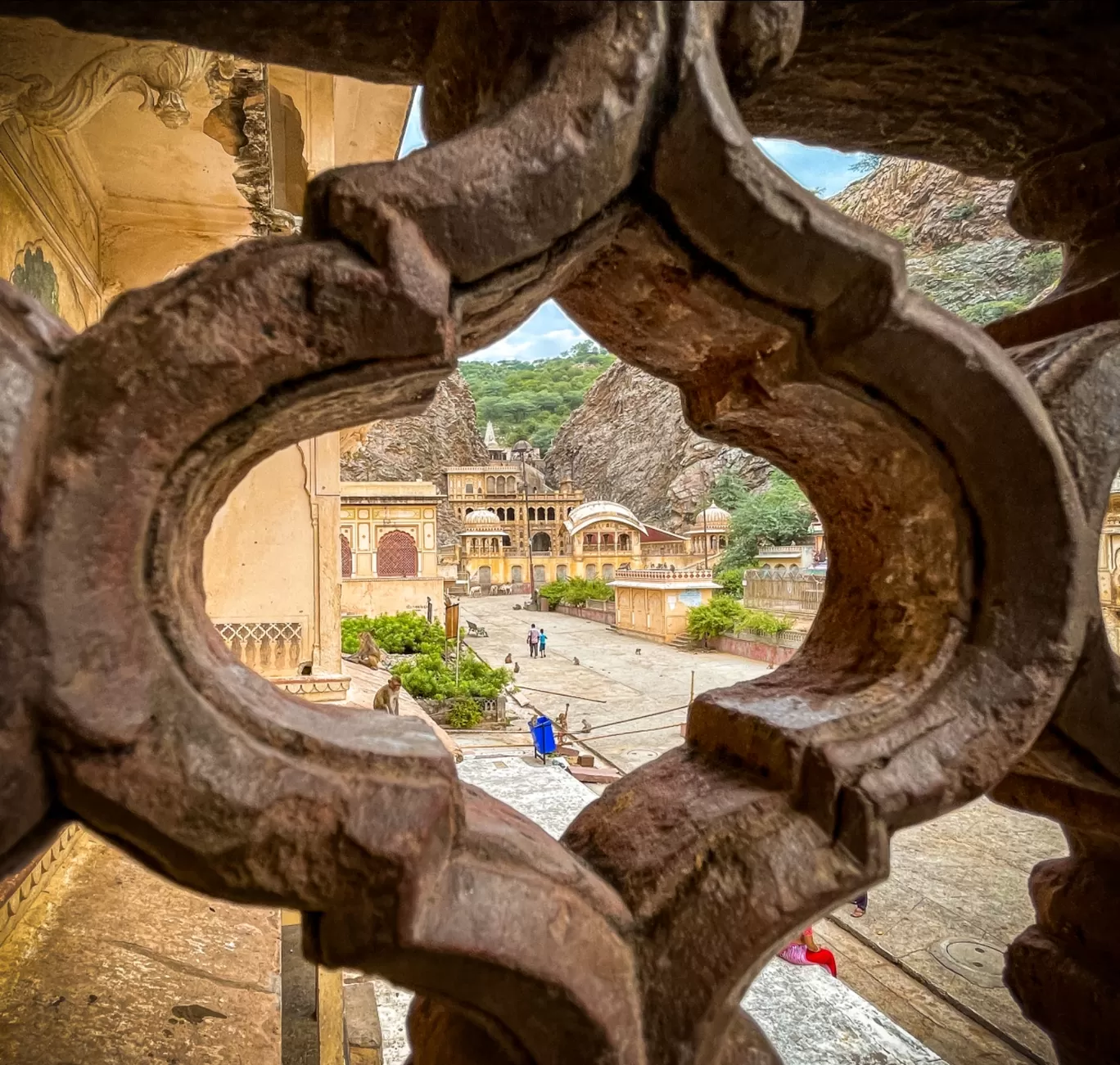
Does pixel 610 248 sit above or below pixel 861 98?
below

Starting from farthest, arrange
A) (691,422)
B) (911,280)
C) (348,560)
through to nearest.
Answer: (911,280) → (348,560) → (691,422)

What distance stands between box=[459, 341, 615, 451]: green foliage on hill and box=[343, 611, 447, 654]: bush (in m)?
34.7

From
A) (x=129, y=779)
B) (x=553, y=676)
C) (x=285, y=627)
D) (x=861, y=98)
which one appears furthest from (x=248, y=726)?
(x=553, y=676)

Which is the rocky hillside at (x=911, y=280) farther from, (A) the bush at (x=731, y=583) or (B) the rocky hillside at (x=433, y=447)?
(B) the rocky hillside at (x=433, y=447)

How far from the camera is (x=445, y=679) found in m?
10.1

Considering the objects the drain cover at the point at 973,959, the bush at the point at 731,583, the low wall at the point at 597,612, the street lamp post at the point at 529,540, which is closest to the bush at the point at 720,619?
the bush at the point at 731,583

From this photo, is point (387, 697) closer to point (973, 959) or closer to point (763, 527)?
point (973, 959)

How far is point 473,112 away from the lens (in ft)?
2.39

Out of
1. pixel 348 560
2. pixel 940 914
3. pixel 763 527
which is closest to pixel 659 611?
pixel 763 527

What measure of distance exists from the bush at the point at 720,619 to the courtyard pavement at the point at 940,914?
17.4 feet

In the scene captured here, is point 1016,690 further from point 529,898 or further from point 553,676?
point 553,676

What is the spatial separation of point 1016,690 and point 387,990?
2329 millimetres

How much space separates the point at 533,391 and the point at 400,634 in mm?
45752

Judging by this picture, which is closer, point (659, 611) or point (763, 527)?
point (659, 611)
